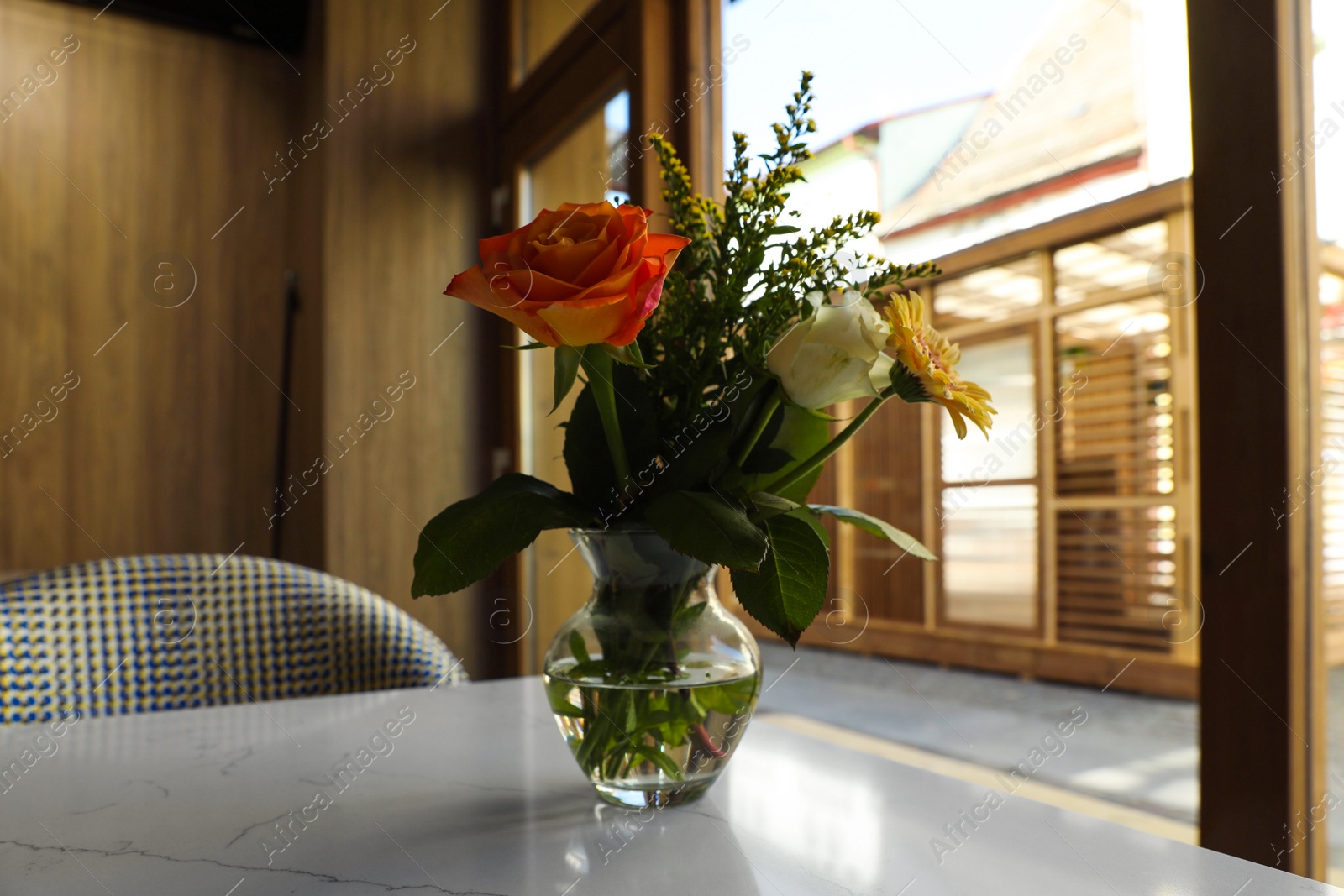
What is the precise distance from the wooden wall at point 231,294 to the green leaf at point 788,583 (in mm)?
2252

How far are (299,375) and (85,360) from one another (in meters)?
0.58

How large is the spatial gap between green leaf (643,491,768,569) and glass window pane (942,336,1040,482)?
232 cm

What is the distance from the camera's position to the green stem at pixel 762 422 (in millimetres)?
519

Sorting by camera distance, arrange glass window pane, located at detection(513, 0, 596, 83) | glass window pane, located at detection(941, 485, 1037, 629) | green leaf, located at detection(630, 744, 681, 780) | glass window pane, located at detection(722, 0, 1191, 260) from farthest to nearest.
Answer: glass window pane, located at detection(941, 485, 1037, 629), glass window pane, located at detection(513, 0, 596, 83), glass window pane, located at detection(722, 0, 1191, 260), green leaf, located at detection(630, 744, 681, 780)

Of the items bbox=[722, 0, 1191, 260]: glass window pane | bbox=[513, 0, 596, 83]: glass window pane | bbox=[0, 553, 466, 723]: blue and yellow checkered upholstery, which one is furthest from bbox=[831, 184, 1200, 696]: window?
bbox=[0, 553, 466, 723]: blue and yellow checkered upholstery

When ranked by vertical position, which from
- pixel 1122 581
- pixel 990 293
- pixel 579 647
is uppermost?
pixel 990 293

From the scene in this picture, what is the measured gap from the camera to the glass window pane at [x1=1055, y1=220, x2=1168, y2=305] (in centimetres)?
251

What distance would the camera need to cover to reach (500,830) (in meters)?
0.56

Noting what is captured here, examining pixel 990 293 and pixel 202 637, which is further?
pixel 990 293

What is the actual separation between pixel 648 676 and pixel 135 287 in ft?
9.05

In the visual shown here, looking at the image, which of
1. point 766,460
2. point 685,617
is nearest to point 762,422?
point 766,460

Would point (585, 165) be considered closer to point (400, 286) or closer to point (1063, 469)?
point (400, 286)

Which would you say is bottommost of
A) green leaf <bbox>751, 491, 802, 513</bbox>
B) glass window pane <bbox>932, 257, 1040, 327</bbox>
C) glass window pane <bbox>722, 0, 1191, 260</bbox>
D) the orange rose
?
green leaf <bbox>751, 491, 802, 513</bbox>

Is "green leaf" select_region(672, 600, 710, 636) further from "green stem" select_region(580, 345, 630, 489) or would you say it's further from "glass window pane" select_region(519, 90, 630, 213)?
"glass window pane" select_region(519, 90, 630, 213)
